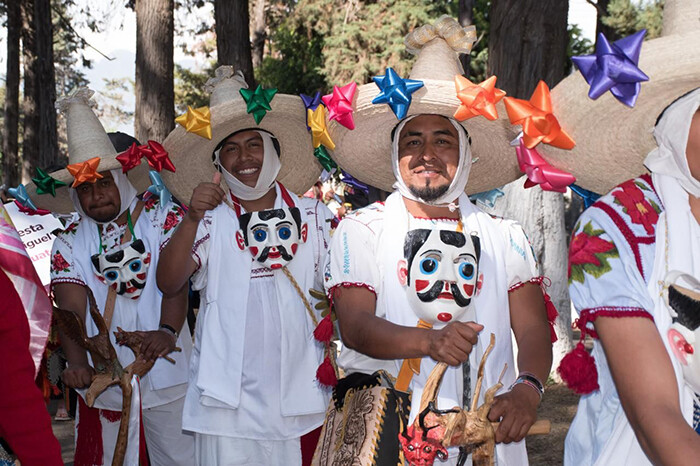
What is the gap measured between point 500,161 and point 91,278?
263 cm

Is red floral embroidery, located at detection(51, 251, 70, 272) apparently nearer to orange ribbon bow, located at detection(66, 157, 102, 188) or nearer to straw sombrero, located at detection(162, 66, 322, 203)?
orange ribbon bow, located at detection(66, 157, 102, 188)

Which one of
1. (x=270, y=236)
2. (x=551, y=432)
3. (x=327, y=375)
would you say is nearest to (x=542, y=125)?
(x=327, y=375)

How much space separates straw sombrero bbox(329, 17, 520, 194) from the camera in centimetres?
335

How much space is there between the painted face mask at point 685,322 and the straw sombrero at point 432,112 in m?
1.42

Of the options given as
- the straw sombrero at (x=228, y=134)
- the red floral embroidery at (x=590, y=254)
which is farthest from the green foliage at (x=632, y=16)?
the red floral embroidery at (x=590, y=254)

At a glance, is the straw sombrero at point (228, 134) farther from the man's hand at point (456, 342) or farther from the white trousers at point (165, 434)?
the man's hand at point (456, 342)

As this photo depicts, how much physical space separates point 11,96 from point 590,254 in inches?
810

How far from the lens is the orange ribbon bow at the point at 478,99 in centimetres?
319

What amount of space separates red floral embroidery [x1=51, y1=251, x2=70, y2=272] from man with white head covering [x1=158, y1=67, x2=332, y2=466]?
3.08 ft

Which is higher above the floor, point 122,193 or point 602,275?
point 122,193

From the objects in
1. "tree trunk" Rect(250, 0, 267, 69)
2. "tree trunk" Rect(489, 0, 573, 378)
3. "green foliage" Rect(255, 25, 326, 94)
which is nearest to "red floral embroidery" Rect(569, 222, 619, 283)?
"tree trunk" Rect(489, 0, 573, 378)

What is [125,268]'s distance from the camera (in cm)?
480

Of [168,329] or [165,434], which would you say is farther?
[165,434]

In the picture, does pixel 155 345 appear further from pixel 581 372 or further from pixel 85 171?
A: pixel 581 372
